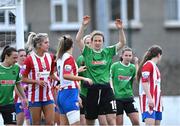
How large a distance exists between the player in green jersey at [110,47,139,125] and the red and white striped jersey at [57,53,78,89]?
2440mm

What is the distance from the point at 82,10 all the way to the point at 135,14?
219 cm

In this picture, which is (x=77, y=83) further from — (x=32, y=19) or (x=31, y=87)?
(x=32, y=19)

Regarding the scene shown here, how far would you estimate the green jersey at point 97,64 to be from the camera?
48.0 ft

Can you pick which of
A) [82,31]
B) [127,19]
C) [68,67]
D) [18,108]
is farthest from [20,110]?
[127,19]

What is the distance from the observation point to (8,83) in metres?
14.6

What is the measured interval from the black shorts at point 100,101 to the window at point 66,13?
18088 mm

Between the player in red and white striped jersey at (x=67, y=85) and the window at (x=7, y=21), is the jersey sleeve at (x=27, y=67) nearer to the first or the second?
the player in red and white striped jersey at (x=67, y=85)

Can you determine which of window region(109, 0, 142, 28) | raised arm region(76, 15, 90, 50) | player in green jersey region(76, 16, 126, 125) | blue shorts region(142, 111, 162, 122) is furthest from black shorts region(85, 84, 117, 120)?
window region(109, 0, 142, 28)

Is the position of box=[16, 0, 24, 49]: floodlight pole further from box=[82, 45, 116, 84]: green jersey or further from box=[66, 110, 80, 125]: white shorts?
box=[66, 110, 80, 125]: white shorts

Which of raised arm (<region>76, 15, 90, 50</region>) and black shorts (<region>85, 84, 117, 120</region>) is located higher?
raised arm (<region>76, 15, 90, 50</region>)

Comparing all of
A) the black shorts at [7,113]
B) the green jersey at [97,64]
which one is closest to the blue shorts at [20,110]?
the black shorts at [7,113]

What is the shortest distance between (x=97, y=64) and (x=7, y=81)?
1.65 m

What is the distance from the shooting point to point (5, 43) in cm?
1648

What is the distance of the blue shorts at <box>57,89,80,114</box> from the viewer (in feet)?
44.5
